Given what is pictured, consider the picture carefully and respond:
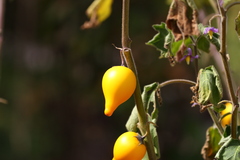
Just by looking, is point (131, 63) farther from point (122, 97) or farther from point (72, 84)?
point (72, 84)

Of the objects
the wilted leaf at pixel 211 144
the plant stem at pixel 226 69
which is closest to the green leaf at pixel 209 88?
the plant stem at pixel 226 69

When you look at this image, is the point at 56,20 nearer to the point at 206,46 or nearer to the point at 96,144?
the point at 96,144

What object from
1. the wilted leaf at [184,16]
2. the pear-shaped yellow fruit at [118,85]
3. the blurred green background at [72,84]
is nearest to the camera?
the pear-shaped yellow fruit at [118,85]

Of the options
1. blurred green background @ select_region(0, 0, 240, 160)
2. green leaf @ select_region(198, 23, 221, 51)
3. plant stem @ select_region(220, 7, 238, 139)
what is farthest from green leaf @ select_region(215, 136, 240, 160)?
blurred green background @ select_region(0, 0, 240, 160)

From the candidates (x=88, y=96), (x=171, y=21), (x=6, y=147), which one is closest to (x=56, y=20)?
(x=88, y=96)

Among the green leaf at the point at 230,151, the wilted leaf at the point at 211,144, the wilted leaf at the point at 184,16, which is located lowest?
the wilted leaf at the point at 211,144

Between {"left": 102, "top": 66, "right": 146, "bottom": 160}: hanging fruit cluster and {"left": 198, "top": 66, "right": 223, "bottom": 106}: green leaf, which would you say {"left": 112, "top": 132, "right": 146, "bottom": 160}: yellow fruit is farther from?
{"left": 198, "top": 66, "right": 223, "bottom": 106}: green leaf

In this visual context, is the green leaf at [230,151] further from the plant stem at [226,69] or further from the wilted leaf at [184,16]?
the wilted leaf at [184,16]

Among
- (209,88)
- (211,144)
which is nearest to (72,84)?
(211,144)
